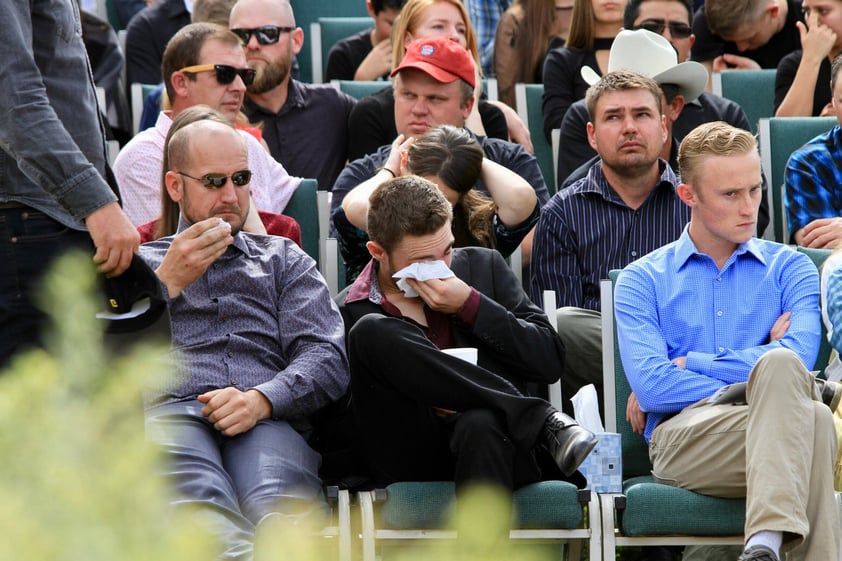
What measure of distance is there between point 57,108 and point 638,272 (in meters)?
1.96

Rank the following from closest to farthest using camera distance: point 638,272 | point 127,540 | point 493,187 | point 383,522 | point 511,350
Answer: point 127,540 < point 383,522 < point 511,350 < point 638,272 < point 493,187

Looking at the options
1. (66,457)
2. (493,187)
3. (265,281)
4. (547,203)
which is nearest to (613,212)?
(547,203)

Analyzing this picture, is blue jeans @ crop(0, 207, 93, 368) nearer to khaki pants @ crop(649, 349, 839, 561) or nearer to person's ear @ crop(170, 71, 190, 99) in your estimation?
khaki pants @ crop(649, 349, 839, 561)

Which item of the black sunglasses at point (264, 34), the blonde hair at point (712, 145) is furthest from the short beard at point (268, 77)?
the blonde hair at point (712, 145)

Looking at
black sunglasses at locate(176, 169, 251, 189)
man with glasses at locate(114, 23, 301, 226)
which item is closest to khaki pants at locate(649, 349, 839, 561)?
black sunglasses at locate(176, 169, 251, 189)

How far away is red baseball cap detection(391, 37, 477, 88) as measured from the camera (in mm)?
5207

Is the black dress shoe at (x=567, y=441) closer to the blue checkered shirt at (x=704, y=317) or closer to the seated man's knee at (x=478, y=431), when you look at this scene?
the seated man's knee at (x=478, y=431)

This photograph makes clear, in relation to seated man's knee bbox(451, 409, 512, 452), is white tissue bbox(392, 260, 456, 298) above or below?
above

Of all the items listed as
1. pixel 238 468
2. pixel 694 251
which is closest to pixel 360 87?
pixel 694 251

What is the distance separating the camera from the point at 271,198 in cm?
498

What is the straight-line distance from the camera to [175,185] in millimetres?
4113

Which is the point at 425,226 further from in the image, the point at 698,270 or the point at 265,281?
the point at 698,270

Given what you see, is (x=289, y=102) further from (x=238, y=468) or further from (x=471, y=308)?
(x=238, y=468)

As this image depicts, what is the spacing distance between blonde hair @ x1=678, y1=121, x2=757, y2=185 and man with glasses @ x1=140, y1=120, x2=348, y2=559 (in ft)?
4.20
